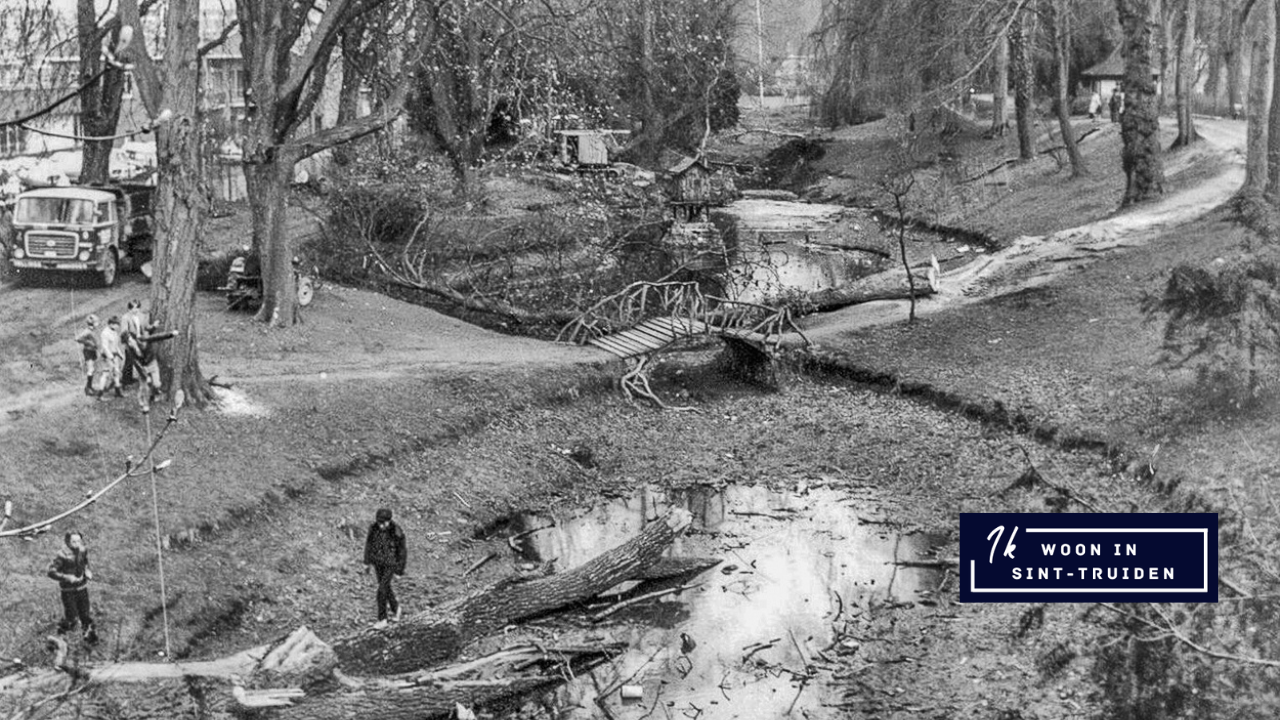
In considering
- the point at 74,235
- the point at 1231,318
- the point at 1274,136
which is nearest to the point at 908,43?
the point at 1274,136

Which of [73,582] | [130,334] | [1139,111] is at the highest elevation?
[1139,111]

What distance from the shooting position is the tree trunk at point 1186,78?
37781 millimetres

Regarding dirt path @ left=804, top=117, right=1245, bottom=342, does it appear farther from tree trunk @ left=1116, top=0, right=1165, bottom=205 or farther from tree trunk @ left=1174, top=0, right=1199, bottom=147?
tree trunk @ left=1174, top=0, right=1199, bottom=147

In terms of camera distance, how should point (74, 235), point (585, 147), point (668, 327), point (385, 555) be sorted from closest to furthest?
point (385, 555) < point (74, 235) < point (668, 327) < point (585, 147)

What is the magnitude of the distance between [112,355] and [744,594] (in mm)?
8750

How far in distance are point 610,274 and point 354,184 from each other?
20.7 feet

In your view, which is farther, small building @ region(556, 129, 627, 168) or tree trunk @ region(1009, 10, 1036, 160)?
small building @ region(556, 129, 627, 168)

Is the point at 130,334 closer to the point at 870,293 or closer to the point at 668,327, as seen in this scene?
the point at 668,327

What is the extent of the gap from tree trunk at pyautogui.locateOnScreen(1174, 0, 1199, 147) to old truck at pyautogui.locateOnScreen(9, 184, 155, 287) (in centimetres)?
2755

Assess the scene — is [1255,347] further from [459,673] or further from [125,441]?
[125,441]

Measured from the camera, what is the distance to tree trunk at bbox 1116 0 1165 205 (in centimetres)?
3067

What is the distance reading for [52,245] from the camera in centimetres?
2511

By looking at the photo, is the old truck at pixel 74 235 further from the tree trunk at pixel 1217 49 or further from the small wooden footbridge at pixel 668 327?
the tree trunk at pixel 1217 49

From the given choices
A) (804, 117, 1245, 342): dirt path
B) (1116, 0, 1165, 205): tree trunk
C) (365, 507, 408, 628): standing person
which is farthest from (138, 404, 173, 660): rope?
(1116, 0, 1165, 205): tree trunk
